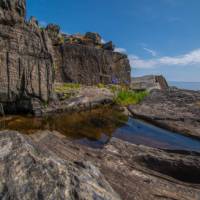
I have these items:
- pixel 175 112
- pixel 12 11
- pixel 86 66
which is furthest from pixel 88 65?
pixel 175 112

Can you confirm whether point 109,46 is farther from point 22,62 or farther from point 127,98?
point 22,62

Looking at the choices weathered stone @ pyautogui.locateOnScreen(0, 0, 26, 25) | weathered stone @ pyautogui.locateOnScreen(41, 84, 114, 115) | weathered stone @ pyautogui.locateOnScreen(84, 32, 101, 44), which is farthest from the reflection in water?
weathered stone @ pyautogui.locateOnScreen(84, 32, 101, 44)

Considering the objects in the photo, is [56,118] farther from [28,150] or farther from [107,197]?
[107,197]

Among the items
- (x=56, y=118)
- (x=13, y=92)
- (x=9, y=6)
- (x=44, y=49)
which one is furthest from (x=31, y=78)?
(x=9, y=6)

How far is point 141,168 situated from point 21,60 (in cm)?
724

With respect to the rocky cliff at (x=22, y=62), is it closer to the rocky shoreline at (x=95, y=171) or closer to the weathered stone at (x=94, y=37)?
the rocky shoreline at (x=95, y=171)

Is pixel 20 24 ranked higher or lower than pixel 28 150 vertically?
higher

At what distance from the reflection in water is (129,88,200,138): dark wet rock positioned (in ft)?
1.62

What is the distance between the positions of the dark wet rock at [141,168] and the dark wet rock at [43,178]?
0.61m

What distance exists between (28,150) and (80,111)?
6936 mm

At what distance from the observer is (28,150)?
9.52ft

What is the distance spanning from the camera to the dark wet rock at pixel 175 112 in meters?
7.67

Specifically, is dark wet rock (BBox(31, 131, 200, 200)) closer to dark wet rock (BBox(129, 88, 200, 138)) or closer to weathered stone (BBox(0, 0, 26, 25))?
dark wet rock (BBox(129, 88, 200, 138))

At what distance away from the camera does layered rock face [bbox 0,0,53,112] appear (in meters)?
8.37
